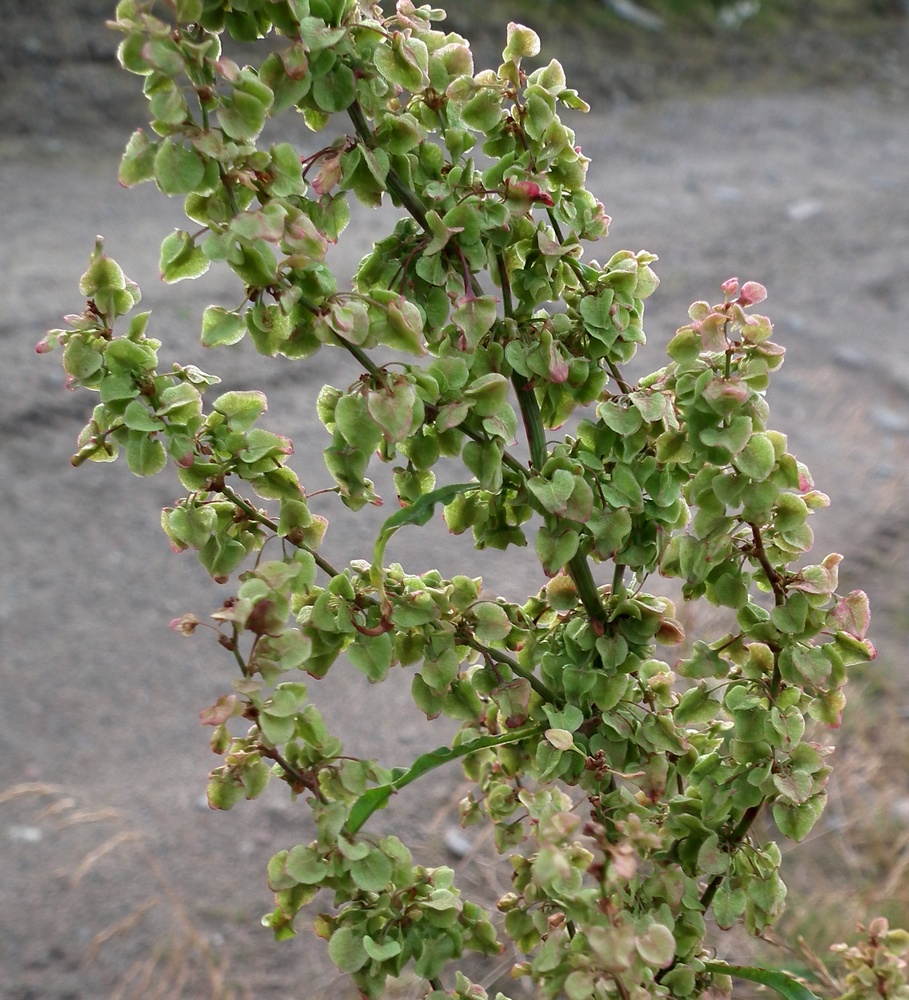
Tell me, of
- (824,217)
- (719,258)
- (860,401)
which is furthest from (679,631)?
(824,217)

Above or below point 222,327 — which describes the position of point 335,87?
A: above

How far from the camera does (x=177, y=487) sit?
2750 millimetres

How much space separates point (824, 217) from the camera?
437cm

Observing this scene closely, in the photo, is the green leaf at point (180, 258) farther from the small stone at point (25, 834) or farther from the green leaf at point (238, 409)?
the small stone at point (25, 834)

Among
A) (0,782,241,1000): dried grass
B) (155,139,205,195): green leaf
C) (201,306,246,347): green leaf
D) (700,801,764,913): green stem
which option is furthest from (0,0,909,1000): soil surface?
(155,139,205,195): green leaf

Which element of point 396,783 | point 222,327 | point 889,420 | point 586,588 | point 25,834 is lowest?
point 25,834

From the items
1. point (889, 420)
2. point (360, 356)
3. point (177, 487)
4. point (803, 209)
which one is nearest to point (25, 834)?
point (177, 487)

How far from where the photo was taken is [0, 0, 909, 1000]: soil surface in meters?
1.76

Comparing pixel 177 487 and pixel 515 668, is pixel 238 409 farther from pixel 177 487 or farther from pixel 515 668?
pixel 177 487

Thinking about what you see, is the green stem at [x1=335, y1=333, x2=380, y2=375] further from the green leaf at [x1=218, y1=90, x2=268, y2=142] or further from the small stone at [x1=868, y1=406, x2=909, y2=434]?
the small stone at [x1=868, y1=406, x2=909, y2=434]

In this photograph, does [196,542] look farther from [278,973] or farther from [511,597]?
[511,597]

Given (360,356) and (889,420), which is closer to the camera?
(360,356)

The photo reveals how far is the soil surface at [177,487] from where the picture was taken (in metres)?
1.76

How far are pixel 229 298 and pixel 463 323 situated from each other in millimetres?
2894
